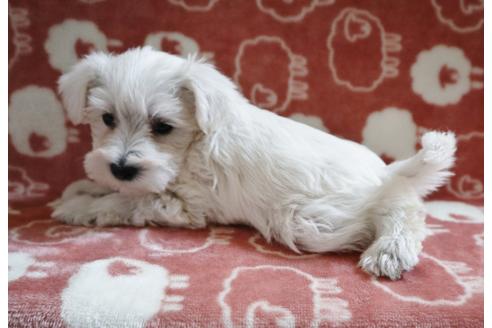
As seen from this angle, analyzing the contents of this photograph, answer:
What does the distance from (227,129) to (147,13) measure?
76 cm

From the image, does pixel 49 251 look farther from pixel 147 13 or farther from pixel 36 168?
pixel 147 13

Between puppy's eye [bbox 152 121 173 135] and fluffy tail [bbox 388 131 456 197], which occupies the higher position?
puppy's eye [bbox 152 121 173 135]

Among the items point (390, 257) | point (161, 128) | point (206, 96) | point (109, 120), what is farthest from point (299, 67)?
point (390, 257)

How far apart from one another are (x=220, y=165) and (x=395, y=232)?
0.64 meters

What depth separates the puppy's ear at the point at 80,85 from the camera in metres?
1.63

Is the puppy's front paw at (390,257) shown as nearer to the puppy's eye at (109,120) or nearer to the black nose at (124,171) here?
the black nose at (124,171)

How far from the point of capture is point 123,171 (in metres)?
1.52

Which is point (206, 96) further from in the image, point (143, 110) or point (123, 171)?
point (123, 171)

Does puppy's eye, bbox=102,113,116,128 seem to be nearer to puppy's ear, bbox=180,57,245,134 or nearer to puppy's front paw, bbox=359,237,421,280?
puppy's ear, bbox=180,57,245,134

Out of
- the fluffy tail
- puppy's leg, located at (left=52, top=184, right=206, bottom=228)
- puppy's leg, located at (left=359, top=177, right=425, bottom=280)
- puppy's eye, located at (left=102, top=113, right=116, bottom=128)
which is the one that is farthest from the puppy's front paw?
puppy's eye, located at (left=102, top=113, right=116, bottom=128)

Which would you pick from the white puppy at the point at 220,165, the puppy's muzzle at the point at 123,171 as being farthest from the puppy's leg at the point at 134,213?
the puppy's muzzle at the point at 123,171

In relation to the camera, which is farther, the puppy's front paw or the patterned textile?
the patterned textile

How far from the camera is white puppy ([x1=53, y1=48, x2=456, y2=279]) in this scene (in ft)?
4.87

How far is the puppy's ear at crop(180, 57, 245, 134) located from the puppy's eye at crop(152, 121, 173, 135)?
11 cm
